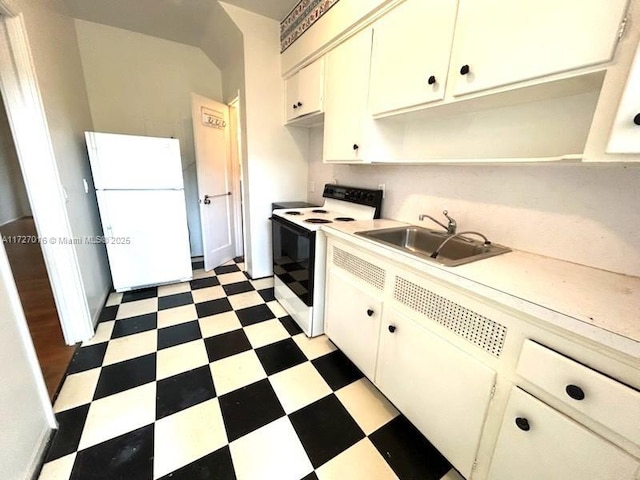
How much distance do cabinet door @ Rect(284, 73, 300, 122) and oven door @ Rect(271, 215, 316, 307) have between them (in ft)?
3.31

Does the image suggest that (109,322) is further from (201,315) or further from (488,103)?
(488,103)

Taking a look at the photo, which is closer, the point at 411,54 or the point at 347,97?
the point at 411,54

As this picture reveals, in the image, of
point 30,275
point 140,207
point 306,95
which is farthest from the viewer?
point 30,275

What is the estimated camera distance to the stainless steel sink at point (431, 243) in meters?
1.29

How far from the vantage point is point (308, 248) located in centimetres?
178

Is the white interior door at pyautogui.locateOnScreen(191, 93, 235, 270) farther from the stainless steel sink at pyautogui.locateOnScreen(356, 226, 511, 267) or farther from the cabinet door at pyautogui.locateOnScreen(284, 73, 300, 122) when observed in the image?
the stainless steel sink at pyautogui.locateOnScreen(356, 226, 511, 267)

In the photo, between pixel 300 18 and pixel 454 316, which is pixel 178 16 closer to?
pixel 300 18

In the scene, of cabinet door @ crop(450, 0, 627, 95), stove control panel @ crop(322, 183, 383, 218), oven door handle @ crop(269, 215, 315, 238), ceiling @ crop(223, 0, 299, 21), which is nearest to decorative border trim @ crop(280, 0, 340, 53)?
ceiling @ crop(223, 0, 299, 21)

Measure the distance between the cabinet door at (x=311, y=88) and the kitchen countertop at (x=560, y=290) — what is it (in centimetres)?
147

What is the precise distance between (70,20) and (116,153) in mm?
1414

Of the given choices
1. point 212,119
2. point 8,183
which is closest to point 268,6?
point 212,119

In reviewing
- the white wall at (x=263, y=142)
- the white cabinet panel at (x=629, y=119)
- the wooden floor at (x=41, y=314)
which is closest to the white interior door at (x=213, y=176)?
the white wall at (x=263, y=142)

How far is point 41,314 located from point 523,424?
10.4ft

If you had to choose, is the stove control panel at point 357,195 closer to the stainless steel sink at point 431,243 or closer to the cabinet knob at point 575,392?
the stainless steel sink at point 431,243
